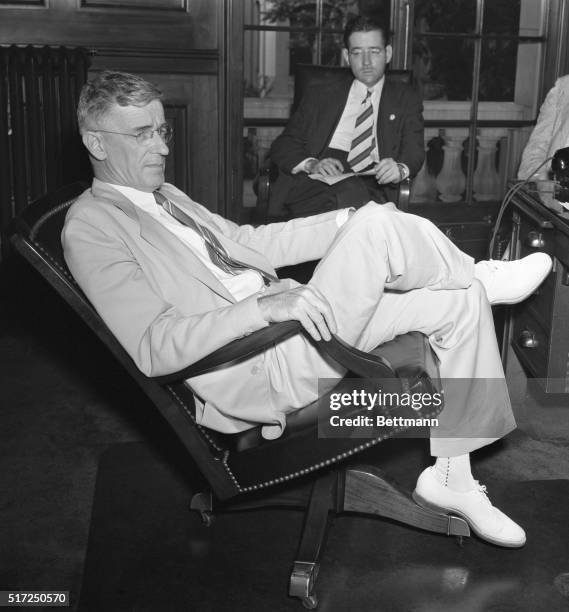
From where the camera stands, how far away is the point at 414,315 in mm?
2197

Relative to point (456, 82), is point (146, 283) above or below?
below

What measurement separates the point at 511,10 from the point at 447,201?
103 cm

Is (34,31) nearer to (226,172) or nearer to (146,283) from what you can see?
(226,172)

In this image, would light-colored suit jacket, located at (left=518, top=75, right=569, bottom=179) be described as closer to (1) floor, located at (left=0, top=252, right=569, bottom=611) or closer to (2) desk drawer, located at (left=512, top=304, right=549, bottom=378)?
(2) desk drawer, located at (left=512, top=304, right=549, bottom=378)

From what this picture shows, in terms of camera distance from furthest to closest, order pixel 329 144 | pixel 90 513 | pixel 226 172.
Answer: pixel 226 172, pixel 329 144, pixel 90 513

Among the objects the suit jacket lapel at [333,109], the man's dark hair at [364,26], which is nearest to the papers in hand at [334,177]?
the suit jacket lapel at [333,109]

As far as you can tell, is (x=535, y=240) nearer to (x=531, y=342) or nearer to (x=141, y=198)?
(x=531, y=342)

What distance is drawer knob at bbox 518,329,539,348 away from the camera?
2775 millimetres

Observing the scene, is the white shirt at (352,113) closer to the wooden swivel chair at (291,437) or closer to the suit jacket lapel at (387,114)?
the suit jacket lapel at (387,114)

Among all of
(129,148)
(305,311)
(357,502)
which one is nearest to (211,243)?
(129,148)

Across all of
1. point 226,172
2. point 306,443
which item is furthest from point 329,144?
point 306,443

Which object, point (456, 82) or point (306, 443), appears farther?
point (456, 82)

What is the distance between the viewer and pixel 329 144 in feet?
13.3

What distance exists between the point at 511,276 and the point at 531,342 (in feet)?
1.67
